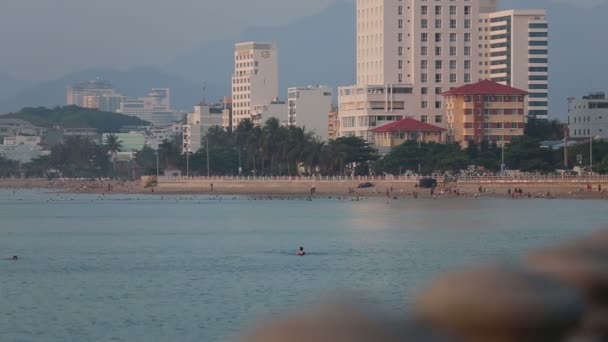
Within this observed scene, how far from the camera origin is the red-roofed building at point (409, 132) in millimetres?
182875

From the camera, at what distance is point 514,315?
9.38 ft

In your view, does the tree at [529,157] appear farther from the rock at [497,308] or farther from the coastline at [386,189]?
the rock at [497,308]

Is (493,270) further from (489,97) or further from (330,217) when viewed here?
(489,97)

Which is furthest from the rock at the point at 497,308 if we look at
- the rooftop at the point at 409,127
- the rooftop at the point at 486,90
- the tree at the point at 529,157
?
the rooftop at the point at 409,127

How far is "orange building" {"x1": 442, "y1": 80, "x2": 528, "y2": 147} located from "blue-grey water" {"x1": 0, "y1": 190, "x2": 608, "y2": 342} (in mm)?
31631

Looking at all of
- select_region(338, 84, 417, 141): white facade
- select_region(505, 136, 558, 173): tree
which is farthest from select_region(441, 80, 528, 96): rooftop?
select_region(505, 136, 558, 173): tree

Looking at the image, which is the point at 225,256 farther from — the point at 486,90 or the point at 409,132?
the point at 409,132

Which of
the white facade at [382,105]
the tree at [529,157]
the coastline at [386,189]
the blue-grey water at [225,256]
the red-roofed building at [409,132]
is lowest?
the blue-grey water at [225,256]

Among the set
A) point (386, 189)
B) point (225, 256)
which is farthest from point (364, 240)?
point (386, 189)

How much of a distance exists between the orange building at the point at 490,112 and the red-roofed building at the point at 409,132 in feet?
10.3

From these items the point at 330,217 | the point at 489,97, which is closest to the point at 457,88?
the point at 489,97

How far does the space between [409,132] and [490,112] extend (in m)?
10.4

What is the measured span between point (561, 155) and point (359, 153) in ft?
82.2

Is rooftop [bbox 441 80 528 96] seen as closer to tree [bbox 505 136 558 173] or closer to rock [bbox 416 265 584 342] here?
tree [bbox 505 136 558 173]
